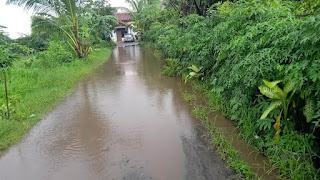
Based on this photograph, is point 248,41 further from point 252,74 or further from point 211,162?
point 211,162

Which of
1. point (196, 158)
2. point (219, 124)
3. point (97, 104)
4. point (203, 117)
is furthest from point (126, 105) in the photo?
point (196, 158)

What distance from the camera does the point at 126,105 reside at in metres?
6.13

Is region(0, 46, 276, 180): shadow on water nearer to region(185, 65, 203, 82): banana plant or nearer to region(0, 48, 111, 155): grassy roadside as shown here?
region(0, 48, 111, 155): grassy roadside

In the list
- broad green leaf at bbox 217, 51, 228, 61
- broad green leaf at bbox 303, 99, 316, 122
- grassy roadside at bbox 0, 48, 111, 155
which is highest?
broad green leaf at bbox 217, 51, 228, 61

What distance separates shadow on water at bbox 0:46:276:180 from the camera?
3355 millimetres

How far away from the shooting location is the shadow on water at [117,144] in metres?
3.36

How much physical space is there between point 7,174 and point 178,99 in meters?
4.14

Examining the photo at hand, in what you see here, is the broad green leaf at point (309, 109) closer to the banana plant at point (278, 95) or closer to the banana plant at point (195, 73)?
the banana plant at point (278, 95)

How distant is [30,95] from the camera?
266 inches

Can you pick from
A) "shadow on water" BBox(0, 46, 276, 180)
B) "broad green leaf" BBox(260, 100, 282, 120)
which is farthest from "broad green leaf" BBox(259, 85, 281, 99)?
"shadow on water" BBox(0, 46, 276, 180)

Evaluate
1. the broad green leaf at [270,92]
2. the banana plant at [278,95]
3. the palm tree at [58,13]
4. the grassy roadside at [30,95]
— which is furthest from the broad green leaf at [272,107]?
the palm tree at [58,13]

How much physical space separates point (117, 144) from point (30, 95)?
4049 mm

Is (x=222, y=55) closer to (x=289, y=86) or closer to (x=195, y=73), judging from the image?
(x=195, y=73)

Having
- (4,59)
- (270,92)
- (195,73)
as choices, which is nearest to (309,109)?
(270,92)
